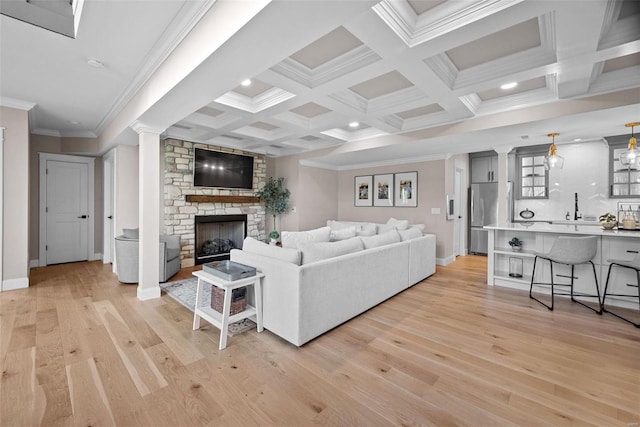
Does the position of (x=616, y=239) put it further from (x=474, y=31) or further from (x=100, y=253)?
(x=100, y=253)

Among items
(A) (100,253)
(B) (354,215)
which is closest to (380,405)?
(B) (354,215)

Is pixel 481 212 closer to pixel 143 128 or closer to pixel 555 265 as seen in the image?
pixel 555 265

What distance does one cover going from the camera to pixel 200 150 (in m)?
5.39

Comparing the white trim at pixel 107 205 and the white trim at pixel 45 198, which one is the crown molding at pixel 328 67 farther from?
the white trim at pixel 45 198

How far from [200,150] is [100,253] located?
3184mm

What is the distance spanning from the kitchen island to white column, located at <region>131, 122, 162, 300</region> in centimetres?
476

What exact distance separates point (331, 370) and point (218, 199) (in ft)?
14.5

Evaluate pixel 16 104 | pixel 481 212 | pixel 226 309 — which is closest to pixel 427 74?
pixel 226 309

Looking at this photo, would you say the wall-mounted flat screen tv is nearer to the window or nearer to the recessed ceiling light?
the recessed ceiling light

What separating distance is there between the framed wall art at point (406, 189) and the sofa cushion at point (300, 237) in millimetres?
3331

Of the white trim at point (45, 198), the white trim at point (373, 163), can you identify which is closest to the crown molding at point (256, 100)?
the white trim at point (373, 163)

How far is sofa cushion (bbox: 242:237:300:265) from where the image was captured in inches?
98.2

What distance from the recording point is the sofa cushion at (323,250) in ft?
8.33

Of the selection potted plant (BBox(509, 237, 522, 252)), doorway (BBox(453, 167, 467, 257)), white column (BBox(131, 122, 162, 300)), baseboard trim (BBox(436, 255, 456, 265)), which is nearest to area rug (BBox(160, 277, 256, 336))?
white column (BBox(131, 122, 162, 300))
